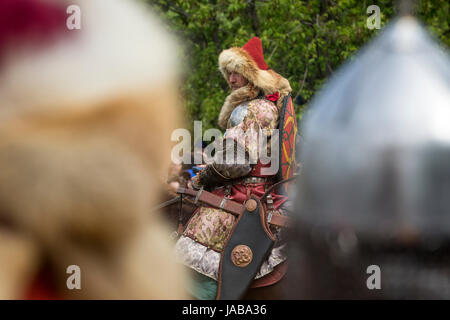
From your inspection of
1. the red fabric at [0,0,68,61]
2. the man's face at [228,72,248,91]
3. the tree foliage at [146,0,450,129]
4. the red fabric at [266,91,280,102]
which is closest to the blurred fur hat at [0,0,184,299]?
the red fabric at [0,0,68,61]

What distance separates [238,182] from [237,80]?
731 millimetres

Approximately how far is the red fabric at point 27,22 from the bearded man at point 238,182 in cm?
256

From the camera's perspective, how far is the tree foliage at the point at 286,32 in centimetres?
862

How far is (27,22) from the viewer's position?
2.71ft

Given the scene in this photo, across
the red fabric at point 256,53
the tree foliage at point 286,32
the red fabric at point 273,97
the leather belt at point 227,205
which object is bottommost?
the leather belt at point 227,205

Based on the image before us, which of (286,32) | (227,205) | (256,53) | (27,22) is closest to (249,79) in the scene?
(256,53)

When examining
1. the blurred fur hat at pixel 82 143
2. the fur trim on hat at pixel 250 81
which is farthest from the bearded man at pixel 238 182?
the blurred fur hat at pixel 82 143

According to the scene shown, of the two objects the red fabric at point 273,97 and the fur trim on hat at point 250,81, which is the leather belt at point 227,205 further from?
the red fabric at point 273,97

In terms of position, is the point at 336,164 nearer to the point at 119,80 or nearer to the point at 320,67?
the point at 119,80

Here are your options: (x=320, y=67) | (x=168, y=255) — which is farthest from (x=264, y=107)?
(x=320, y=67)

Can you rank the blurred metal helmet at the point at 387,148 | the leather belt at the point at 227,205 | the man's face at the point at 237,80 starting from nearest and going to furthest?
the blurred metal helmet at the point at 387,148
the leather belt at the point at 227,205
the man's face at the point at 237,80

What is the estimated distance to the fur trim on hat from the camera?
360cm

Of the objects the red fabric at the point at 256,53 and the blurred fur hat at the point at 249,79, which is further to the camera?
the red fabric at the point at 256,53

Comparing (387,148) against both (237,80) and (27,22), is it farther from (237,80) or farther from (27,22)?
(237,80)
